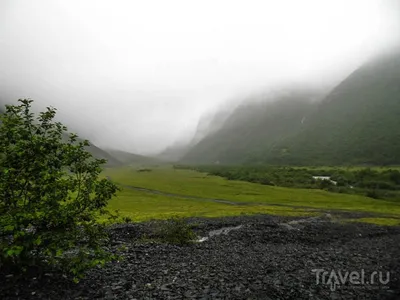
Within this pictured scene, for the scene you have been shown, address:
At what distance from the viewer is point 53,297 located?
21.6 meters

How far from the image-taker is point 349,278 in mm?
30469

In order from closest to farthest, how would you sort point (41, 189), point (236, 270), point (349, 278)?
point (41, 189), point (349, 278), point (236, 270)

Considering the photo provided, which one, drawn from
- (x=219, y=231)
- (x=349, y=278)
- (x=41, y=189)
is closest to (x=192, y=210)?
(x=219, y=231)

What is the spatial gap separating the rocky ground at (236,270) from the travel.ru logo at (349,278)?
0.10 m

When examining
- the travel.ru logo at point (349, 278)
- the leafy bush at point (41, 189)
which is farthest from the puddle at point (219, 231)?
the leafy bush at point (41, 189)

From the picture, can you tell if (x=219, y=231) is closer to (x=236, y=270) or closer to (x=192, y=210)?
(x=236, y=270)

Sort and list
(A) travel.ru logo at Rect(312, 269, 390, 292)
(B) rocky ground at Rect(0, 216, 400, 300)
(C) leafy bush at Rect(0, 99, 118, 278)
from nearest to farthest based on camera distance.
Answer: (C) leafy bush at Rect(0, 99, 118, 278) → (B) rocky ground at Rect(0, 216, 400, 300) → (A) travel.ru logo at Rect(312, 269, 390, 292)

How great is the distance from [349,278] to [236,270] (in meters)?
9.73

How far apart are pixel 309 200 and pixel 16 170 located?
108 metres

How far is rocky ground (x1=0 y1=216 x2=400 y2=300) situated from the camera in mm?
23578

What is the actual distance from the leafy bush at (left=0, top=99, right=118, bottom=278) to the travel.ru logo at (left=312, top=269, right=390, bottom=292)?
58.5 ft

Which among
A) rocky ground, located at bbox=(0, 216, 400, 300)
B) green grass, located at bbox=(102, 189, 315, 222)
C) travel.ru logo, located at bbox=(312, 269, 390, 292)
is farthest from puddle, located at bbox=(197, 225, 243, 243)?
travel.ru logo, located at bbox=(312, 269, 390, 292)

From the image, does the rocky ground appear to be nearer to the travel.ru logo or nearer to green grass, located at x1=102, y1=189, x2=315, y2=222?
the travel.ru logo

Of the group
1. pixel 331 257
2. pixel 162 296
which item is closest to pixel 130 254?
pixel 162 296
